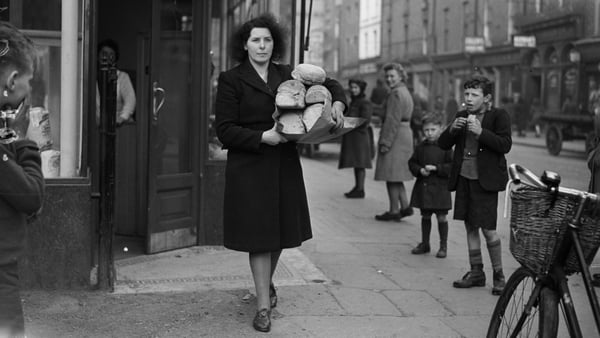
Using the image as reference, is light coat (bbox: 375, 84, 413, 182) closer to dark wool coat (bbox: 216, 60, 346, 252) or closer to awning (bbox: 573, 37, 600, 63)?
dark wool coat (bbox: 216, 60, 346, 252)

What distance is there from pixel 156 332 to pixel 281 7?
4.39m

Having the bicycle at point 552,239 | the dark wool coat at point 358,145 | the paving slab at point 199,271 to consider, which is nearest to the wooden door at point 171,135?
the paving slab at point 199,271

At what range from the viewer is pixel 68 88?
5941 millimetres

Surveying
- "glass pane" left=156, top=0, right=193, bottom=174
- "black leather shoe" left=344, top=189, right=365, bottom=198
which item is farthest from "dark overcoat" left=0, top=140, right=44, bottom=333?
"black leather shoe" left=344, top=189, right=365, bottom=198

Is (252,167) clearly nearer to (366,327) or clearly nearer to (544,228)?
(366,327)

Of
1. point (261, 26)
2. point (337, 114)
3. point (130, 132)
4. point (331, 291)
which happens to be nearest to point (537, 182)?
point (337, 114)

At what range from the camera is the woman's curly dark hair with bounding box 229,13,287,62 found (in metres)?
5.20

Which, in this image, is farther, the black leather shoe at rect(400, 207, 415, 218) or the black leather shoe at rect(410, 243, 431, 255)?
the black leather shoe at rect(400, 207, 415, 218)

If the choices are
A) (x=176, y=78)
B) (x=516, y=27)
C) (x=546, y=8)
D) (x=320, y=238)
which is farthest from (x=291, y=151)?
(x=516, y=27)

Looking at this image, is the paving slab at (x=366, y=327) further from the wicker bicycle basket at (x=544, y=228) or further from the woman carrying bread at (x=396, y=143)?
the woman carrying bread at (x=396, y=143)

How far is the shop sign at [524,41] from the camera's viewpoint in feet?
95.2

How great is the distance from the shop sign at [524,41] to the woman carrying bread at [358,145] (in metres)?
17.9

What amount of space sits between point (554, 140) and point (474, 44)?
1056 cm

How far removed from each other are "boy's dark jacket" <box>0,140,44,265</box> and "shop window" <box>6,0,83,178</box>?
9.73ft
